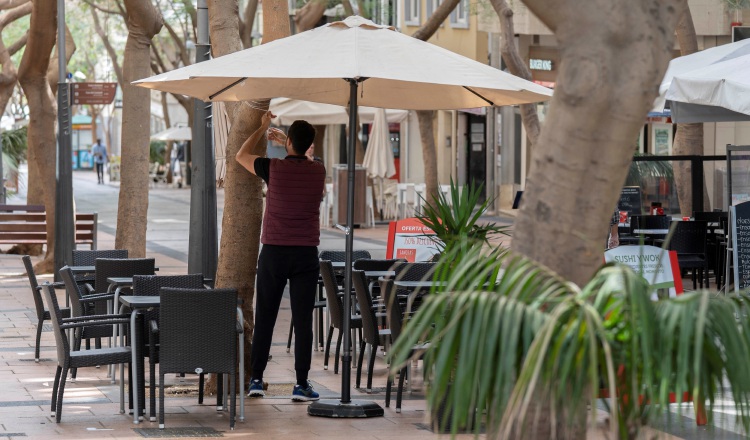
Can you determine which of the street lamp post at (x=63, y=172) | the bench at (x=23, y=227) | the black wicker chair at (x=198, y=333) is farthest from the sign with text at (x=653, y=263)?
the bench at (x=23, y=227)

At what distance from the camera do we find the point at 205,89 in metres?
8.91

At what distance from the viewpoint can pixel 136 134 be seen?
14.7 metres

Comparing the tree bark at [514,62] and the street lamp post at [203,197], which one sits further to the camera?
the tree bark at [514,62]

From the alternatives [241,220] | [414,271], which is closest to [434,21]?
[414,271]

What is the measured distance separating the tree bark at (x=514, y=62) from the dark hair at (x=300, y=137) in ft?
29.2

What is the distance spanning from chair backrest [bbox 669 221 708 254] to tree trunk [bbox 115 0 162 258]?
6.16m

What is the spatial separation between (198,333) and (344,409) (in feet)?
3.61

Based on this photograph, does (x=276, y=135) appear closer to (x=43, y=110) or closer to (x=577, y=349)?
(x=577, y=349)

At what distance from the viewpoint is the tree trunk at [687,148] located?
17.6 m

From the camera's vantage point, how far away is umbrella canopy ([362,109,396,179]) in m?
28.7

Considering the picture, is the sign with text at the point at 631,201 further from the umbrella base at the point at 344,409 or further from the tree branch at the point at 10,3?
the tree branch at the point at 10,3

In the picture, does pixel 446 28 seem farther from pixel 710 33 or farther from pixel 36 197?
pixel 36 197

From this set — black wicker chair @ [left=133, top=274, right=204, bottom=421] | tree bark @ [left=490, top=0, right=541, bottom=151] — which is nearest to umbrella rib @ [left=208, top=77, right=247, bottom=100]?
black wicker chair @ [left=133, top=274, right=204, bottom=421]

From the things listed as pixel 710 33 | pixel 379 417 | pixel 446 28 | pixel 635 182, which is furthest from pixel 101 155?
pixel 379 417
